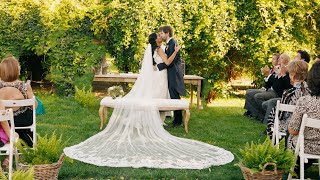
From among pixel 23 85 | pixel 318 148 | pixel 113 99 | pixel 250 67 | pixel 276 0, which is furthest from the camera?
pixel 250 67

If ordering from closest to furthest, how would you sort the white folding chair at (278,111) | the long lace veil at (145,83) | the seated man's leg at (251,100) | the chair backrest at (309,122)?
1. the chair backrest at (309,122)
2. the white folding chair at (278,111)
3. the long lace veil at (145,83)
4. the seated man's leg at (251,100)

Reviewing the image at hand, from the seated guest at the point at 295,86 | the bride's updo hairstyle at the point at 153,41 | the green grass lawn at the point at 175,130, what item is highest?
the bride's updo hairstyle at the point at 153,41

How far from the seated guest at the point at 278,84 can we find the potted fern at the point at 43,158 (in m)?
4.27

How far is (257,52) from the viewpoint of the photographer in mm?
12227

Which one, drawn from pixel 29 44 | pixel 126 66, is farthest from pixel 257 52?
pixel 29 44

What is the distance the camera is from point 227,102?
495 inches

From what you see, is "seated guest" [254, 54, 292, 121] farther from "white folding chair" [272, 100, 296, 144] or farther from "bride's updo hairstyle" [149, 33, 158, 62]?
"bride's updo hairstyle" [149, 33, 158, 62]

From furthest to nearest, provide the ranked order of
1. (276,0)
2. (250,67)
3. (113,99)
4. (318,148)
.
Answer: (250,67)
(276,0)
(113,99)
(318,148)

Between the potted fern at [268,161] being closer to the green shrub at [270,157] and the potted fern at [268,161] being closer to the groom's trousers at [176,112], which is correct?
the green shrub at [270,157]

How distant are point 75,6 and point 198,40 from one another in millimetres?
3192

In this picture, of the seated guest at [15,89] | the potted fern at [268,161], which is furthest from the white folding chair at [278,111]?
the seated guest at [15,89]

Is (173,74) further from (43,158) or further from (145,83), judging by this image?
(43,158)

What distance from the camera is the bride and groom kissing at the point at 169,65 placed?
911 centimetres

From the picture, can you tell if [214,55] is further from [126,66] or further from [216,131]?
[216,131]
